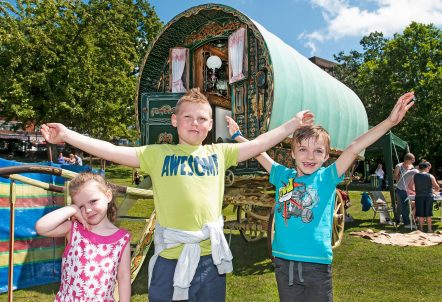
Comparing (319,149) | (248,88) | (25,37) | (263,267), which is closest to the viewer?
(319,149)

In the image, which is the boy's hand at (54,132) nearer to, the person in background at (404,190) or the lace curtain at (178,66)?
the lace curtain at (178,66)

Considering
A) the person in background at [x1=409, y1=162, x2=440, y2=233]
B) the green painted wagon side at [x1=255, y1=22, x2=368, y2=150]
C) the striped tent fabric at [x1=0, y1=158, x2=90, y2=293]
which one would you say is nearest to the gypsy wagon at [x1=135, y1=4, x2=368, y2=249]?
the green painted wagon side at [x1=255, y1=22, x2=368, y2=150]

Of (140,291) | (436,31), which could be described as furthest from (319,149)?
(436,31)

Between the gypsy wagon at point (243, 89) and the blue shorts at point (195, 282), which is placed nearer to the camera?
the blue shorts at point (195, 282)

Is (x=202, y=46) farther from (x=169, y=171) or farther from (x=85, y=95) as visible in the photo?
(x=85, y=95)

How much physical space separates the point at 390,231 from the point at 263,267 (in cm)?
494

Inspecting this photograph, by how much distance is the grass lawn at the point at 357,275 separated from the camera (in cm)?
477

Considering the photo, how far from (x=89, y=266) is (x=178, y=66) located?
289 inches

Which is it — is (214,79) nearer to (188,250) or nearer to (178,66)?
(178,66)

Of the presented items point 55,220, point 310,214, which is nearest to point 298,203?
point 310,214

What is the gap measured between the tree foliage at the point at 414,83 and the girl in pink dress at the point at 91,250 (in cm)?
2884

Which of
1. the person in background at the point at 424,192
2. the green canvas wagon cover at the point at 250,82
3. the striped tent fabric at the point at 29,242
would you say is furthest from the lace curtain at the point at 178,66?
the person in background at the point at 424,192

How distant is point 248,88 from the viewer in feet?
25.1

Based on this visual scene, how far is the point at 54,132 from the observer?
2.16 meters
